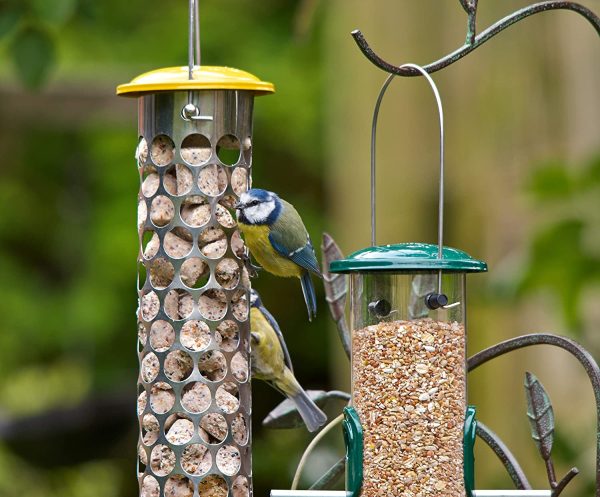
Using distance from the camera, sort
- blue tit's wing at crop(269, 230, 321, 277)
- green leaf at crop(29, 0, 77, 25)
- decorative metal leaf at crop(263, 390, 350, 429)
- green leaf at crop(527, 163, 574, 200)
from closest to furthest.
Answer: decorative metal leaf at crop(263, 390, 350, 429), blue tit's wing at crop(269, 230, 321, 277), green leaf at crop(29, 0, 77, 25), green leaf at crop(527, 163, 574, 200)

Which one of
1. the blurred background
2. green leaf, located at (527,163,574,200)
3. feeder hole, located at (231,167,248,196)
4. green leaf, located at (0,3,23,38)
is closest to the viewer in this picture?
feeder hole, located at (231,167,248,196)

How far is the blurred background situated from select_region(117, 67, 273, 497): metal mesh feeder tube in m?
0.84

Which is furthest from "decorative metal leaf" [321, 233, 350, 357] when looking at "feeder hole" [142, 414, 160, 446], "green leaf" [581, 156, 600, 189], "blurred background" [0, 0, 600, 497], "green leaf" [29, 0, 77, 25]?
"green leaf" [581, 156, 600, 189]

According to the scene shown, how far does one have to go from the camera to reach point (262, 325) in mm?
3068

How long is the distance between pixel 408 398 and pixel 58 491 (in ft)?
19.3

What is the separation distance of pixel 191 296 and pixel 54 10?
114cm

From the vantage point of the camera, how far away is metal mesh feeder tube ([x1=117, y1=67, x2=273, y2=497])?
248 centimetres

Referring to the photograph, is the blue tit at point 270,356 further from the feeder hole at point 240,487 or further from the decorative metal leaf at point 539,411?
the decorative metal leaf at point 539,411

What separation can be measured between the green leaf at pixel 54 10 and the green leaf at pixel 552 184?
173 centimetres

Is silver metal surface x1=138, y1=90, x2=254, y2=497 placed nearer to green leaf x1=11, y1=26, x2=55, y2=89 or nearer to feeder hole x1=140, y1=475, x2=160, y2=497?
feeder hole x1=140, y1=475, x2=160, y2=497

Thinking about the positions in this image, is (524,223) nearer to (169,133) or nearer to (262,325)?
(262,325)

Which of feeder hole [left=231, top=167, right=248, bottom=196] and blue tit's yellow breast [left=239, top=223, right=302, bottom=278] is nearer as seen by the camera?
feeder hole [left=231, top=167, right=248, bottom=196]

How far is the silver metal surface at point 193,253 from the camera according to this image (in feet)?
8.14

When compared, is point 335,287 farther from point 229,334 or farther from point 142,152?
point 142,152
